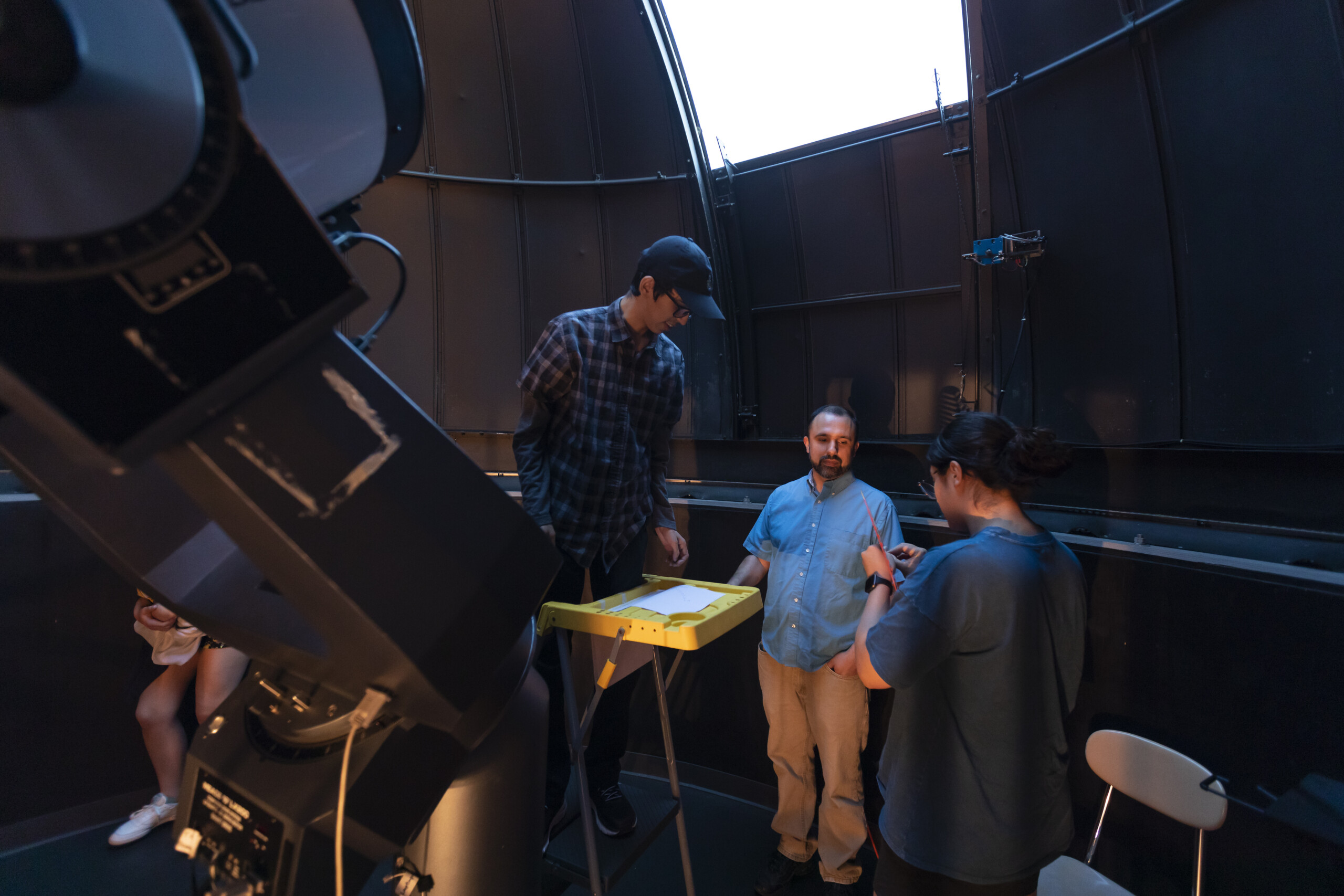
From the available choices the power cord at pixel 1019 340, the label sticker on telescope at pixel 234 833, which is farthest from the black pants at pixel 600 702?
the power cord at pixel 1019 340

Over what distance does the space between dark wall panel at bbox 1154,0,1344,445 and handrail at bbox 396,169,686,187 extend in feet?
9.86

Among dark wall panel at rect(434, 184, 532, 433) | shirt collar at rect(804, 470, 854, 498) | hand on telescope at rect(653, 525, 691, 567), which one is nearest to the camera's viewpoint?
hand on telescope at rect(653, 525, 691, 567)

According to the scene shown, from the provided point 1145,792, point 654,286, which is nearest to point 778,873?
point 1145,792

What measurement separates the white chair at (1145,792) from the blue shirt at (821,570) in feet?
3.18

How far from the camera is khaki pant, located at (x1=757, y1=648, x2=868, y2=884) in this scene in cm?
278

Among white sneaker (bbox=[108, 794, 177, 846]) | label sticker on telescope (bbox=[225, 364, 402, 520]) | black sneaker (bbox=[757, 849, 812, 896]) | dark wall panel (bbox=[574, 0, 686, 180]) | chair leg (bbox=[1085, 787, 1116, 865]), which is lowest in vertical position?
black sneaker (bbox=[757, 849, 812, 896])

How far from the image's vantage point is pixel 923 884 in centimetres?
170

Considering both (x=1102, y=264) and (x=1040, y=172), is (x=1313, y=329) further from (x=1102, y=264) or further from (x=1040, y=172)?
(x=1040, y=172)

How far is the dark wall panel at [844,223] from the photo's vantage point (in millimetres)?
4113

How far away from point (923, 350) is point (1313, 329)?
184cm

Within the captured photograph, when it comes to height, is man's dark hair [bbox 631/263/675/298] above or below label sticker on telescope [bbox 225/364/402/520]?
above

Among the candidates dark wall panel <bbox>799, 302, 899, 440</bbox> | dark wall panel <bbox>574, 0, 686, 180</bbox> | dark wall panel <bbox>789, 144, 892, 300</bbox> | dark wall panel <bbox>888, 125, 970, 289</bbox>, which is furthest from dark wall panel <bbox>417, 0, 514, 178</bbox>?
dark wall panel <bbox>888, 125, 970, 289</bbox>

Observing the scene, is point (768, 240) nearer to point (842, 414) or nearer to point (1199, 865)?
point (842, 414)

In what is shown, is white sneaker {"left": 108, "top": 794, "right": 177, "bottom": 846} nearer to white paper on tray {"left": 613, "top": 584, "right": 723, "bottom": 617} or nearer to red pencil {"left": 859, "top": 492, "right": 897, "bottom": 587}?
white paper on tray {"left": 613, "top": 584, "right": 723, "bottom": 617}
